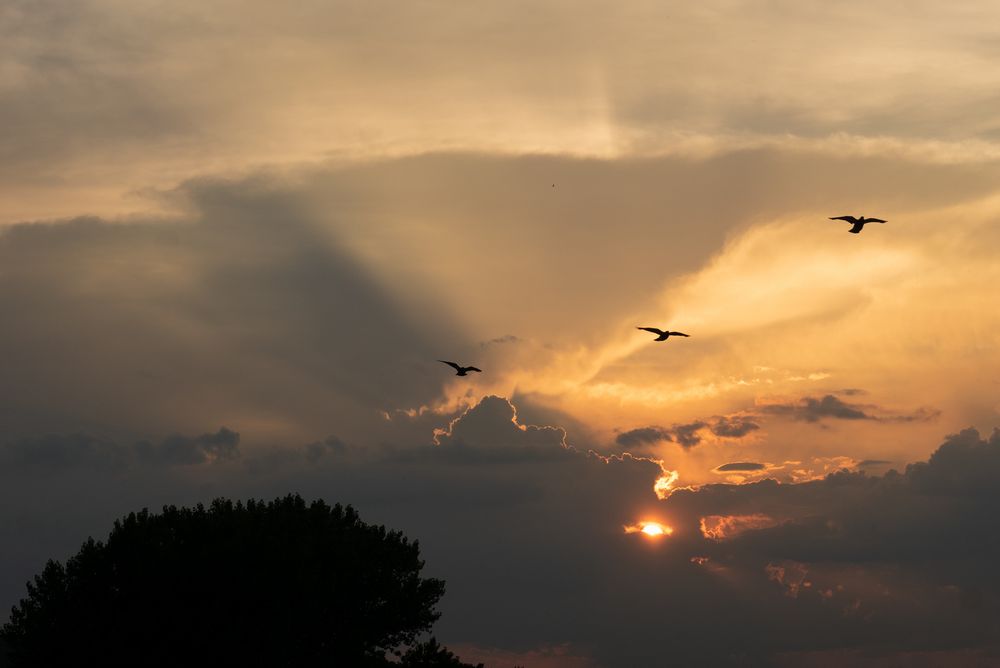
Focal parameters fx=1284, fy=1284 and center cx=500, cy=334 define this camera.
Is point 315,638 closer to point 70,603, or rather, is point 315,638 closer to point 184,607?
point 184,607

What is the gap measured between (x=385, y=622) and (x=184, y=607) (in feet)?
37.1

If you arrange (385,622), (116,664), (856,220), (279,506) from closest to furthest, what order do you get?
1. (856,220)
2. (116,664)
3. (385,622)
4. (279,506)

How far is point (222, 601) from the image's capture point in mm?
69062

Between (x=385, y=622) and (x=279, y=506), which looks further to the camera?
(x=279, y=506)

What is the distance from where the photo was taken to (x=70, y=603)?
7119 centimetres

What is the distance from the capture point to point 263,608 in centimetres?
6931

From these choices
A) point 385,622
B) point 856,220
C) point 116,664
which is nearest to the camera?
point 856,220

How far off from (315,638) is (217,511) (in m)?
10.6

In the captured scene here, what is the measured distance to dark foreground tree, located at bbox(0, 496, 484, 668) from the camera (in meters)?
68.4

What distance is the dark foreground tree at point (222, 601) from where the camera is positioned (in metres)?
68.4

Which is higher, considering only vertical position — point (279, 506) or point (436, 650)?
point (279, 506)

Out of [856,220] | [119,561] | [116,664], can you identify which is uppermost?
[856,220]

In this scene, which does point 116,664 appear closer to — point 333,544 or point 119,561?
point 119,561

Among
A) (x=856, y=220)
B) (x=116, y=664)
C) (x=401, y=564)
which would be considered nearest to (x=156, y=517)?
(x=116, y=664)
